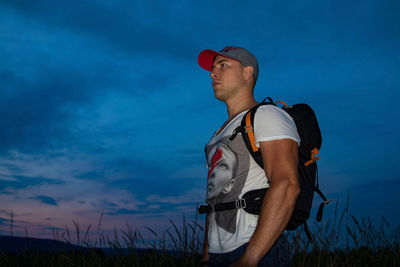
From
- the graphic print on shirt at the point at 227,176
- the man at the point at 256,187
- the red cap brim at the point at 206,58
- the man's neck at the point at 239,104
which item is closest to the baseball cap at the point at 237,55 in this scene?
the red cap brim at the point at 206,58

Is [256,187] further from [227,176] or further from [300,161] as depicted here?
[300,161]

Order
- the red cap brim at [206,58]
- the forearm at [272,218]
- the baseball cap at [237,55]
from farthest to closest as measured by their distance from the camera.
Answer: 1. the red cap brim at [206,58]
2. the baseball cap at [237,55]
3. the forearm at [272,218]

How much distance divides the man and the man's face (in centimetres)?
25

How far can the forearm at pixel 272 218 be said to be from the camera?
2.52m

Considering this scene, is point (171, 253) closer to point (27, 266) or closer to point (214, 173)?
point (27, 266)

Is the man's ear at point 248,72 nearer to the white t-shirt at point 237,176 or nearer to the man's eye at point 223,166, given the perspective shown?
the white t-shirt at point 237,176

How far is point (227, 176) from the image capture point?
304cm

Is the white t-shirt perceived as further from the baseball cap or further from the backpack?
the baseball cap

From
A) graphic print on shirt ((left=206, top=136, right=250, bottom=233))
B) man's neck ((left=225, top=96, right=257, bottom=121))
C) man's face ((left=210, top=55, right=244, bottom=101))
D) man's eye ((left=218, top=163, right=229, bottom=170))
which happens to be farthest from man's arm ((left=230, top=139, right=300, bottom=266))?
man's face ((left=210, top=55, right=244, bottom=101))

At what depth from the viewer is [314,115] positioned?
3234mm

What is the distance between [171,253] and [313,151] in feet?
13.2

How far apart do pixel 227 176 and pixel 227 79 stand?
1.02 meters

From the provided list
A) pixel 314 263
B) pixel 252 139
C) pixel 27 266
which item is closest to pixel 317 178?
pixel 252 139

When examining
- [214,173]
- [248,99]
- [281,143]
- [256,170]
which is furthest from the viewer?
[248,99]
